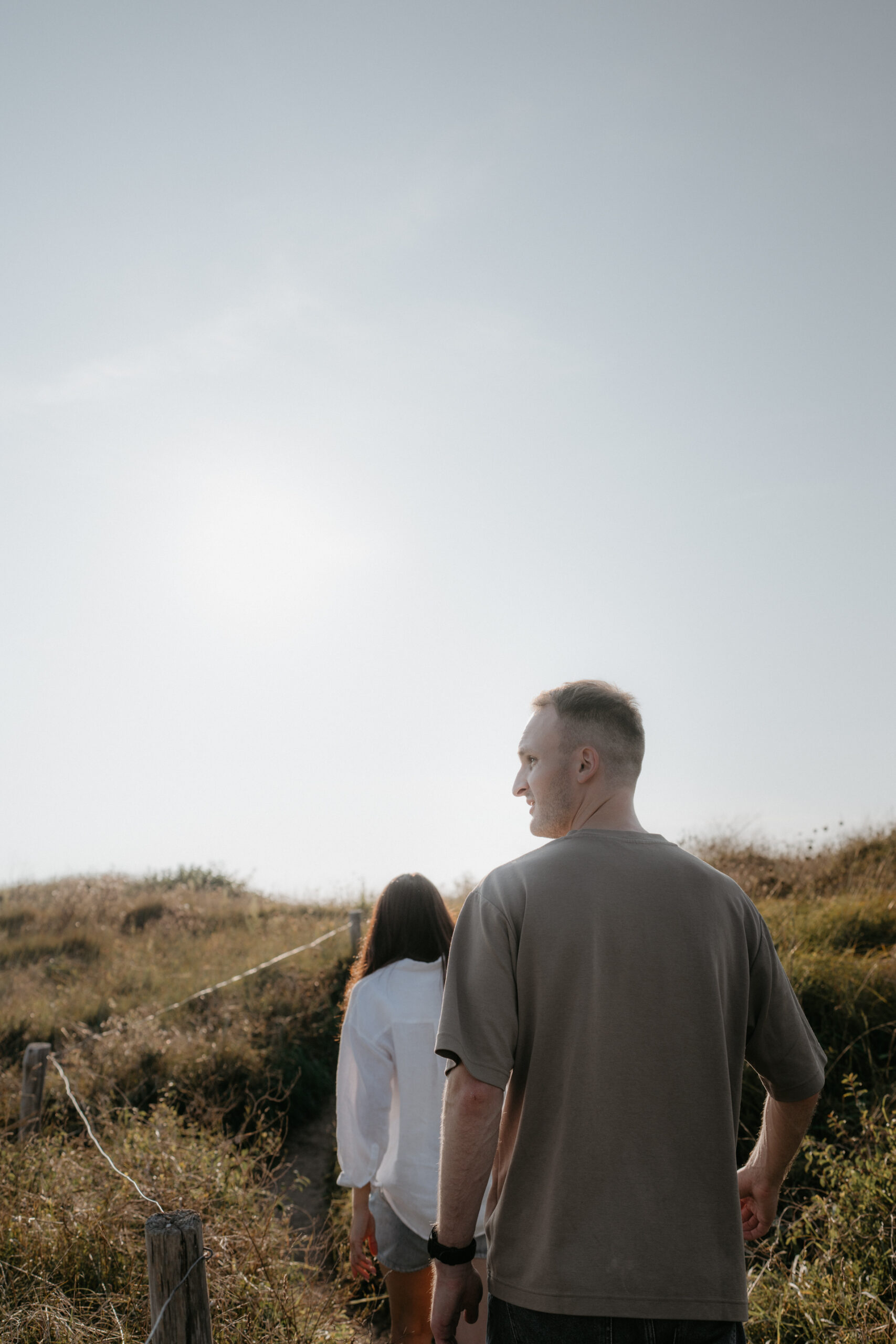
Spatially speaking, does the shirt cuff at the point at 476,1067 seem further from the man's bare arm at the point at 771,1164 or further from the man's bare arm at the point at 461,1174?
the man's bare arm at the point at 771,1164

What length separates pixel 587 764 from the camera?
2.18 meters

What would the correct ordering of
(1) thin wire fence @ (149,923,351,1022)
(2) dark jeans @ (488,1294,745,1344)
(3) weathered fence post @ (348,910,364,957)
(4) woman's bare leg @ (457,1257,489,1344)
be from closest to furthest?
(2) dark jeans @ (488,1294,745,1344) < (4) woman's bare leg @ (457,1257,489,1344) < (1) thin wire fence @ (149,923,351,1022) < (3) weathered fence post @ (348,910,364,957)

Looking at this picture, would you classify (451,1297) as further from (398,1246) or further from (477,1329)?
(398,1246)

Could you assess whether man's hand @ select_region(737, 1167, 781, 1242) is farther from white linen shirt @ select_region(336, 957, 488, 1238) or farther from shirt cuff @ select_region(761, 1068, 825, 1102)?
white linen shirt @ select_region(336, 957, 488, 1238)

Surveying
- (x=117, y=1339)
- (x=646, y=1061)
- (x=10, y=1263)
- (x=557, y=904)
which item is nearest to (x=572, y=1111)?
(x=646, y=1061)

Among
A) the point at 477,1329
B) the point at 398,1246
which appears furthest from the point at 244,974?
the point at 477,1329

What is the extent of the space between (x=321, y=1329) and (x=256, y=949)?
837 centimetres

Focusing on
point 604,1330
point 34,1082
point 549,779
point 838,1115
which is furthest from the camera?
point 34,1082

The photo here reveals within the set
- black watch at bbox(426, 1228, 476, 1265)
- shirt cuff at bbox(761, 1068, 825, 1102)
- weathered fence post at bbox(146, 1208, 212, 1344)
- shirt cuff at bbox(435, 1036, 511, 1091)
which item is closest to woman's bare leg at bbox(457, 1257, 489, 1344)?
weathered fence post at bbox(146, 1208, 212, 1344)

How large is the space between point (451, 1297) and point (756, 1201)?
0.88 metres

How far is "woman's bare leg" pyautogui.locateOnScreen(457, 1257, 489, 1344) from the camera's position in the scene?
2832 millimetres

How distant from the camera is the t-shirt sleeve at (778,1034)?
81.0 inches

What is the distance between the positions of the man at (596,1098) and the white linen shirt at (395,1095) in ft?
4.60

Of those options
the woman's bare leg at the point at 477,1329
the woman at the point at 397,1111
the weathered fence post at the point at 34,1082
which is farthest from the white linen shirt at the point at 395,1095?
the weathered fence post at the point at 34,1082
